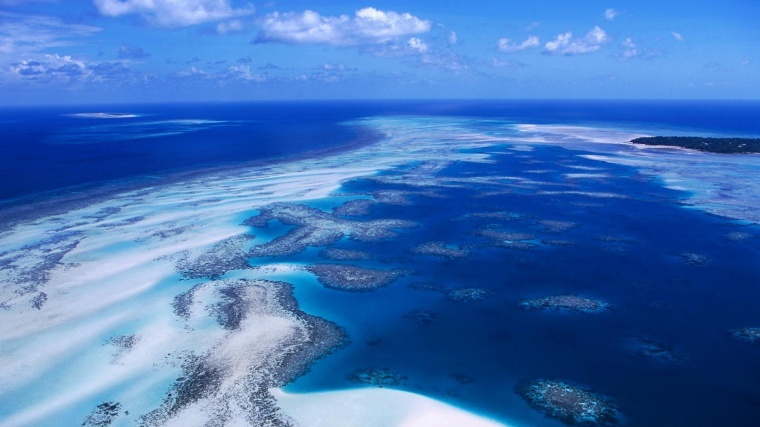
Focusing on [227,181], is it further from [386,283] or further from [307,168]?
[386,283]

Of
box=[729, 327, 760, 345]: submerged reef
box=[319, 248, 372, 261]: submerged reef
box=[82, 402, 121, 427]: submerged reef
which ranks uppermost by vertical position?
box=[319, 248, 372, 261]: submerged reef

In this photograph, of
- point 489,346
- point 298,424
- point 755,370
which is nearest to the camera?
point 298,424

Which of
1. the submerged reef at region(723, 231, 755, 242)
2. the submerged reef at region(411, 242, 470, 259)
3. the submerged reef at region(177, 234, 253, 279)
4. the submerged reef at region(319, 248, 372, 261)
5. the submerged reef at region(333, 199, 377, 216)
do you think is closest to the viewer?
the submerged reef at region(177, 234, 253, 279)

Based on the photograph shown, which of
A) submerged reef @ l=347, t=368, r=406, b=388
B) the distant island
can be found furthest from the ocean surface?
the distant island

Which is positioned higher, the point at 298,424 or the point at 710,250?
the point at 710,250

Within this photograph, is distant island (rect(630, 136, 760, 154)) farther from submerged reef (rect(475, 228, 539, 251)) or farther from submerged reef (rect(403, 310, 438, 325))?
submerged reef (rect(403, 310, 438, 325))

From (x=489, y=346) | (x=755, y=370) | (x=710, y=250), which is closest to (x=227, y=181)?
(x=489, y=346)
